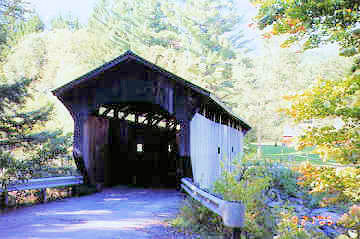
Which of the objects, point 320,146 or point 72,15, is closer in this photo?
point 320,146

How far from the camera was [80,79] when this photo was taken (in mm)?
9188

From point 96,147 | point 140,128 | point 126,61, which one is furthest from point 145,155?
point 126,61

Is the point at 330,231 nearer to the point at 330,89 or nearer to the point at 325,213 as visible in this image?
the point at 325,213

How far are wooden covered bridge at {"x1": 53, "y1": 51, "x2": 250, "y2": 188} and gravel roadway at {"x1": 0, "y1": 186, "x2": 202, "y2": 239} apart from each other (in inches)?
54.8

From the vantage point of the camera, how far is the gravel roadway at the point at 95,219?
5529 millimetres

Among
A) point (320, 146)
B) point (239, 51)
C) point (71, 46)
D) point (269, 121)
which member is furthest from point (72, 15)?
point (320, 146)

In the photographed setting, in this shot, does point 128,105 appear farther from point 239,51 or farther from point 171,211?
point 239,51

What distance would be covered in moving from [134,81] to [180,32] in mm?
27107

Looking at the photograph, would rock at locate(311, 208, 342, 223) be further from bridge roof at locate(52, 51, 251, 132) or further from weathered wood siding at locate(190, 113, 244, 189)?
bridge roof at locate(52, 51, 251, 132)

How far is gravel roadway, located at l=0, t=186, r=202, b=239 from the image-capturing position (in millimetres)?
5529

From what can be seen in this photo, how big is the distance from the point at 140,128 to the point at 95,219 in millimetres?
6632

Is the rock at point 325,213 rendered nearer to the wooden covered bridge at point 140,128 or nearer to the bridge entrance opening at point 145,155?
the wooden covered bridge at point 140,128

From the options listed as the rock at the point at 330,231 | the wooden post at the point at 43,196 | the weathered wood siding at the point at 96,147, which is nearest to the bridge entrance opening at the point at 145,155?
the weathered wood siding at the point at 96,147

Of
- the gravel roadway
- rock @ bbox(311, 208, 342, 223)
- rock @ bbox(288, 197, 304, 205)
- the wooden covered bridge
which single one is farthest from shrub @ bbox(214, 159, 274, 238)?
rock @ bbox(288, 197, 304, 205)
